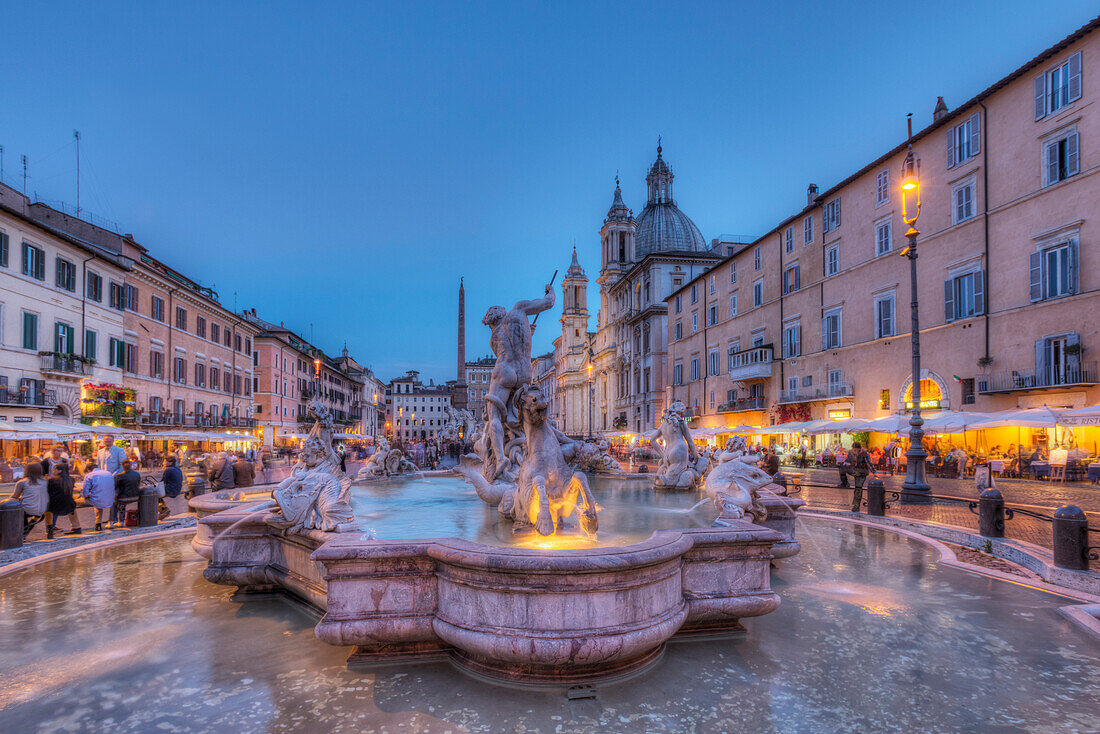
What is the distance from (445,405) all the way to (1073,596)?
137 m

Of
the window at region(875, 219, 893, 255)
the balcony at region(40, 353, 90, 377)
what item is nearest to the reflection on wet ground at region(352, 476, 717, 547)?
the balcony at region(40, 353, 90, 377)

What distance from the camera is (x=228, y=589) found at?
266 inches

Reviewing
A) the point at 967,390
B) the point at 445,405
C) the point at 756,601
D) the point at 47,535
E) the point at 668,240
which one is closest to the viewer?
the point at 756,601

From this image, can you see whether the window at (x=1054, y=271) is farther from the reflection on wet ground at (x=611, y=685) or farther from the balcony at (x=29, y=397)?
the balcony at (x=29, y=397)

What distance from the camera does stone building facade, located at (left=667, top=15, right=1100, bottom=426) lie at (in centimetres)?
2005

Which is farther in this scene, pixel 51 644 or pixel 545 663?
pixel 51 644

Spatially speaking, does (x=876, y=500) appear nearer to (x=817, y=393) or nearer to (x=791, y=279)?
(x=817, y=393)

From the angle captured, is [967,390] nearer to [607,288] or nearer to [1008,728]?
[1008,728]

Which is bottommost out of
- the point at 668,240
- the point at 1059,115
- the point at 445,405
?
the point at 445,405

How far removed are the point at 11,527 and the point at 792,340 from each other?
35.2m

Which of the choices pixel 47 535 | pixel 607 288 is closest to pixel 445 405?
pixel 607 288

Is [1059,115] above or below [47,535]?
above

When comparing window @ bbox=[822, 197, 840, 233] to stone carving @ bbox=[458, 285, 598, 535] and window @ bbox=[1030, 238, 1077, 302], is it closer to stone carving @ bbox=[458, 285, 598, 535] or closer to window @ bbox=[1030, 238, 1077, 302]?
window @ bbox=[1030, 238, 1077, 302]

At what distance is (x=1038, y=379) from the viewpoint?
823 inches
